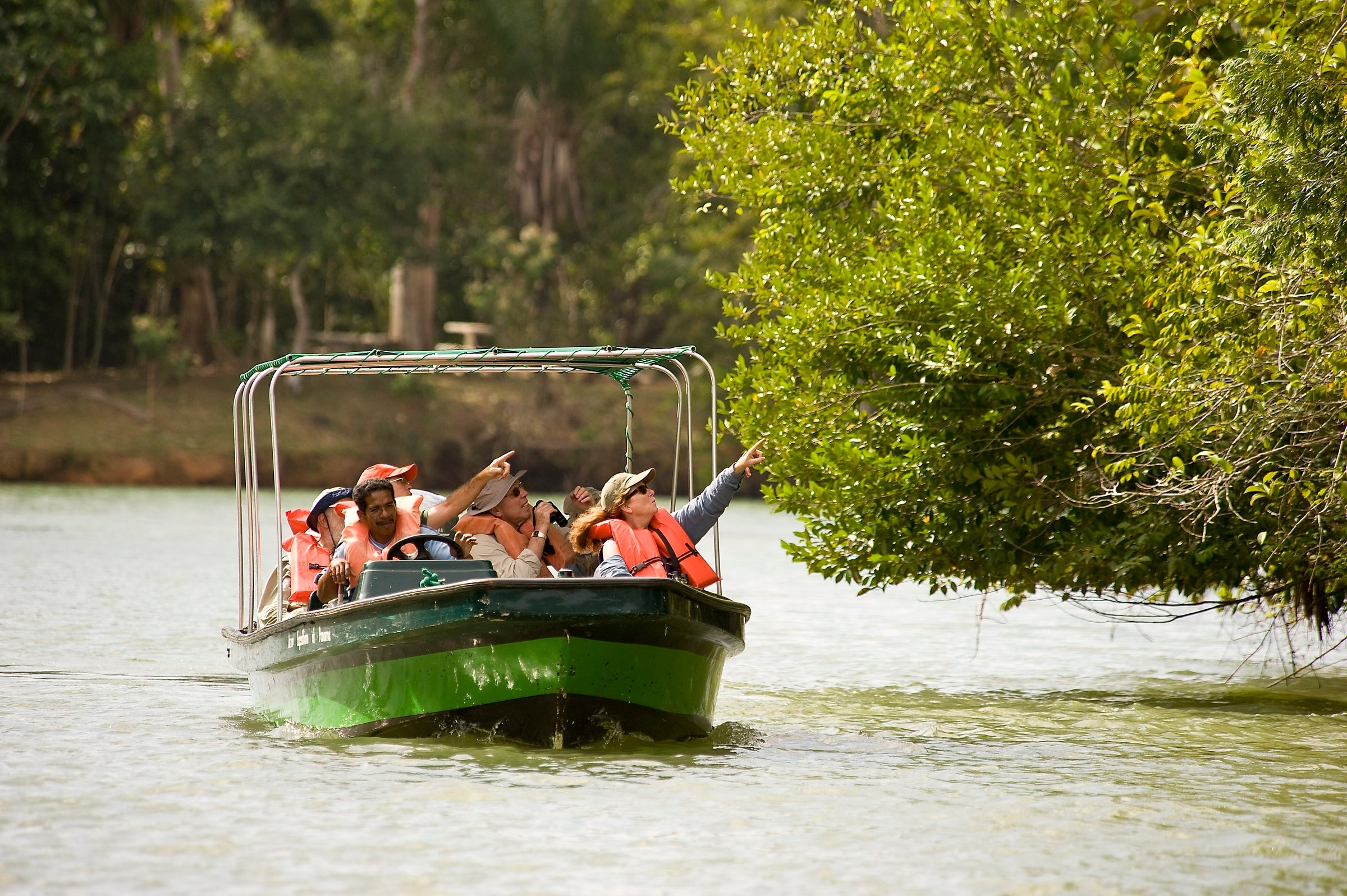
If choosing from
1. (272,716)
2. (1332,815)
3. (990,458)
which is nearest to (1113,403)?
(990,458)

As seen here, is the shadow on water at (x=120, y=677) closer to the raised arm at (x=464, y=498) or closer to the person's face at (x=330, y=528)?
the person's face at (x=330, y=528)

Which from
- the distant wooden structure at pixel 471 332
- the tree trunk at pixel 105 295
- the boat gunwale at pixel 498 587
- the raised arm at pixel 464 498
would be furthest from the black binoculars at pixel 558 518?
the tree trunk at pixel 105 295

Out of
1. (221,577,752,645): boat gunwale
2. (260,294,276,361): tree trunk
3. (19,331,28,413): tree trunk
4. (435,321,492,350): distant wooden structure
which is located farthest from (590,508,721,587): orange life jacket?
(260,294,276,361): tree trunk

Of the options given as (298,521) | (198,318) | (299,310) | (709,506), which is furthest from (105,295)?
(709,506)

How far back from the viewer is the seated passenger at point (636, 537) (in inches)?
366

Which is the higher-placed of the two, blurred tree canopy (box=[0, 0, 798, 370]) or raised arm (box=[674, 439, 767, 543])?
blurred tree canopy (box=[0, 0, 798, 370])

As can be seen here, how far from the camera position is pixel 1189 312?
10.2 meters

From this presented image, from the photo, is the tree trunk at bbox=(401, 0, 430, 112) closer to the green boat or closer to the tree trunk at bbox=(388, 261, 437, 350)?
the tree trunk at bbox=(388, 261, 437, 350)

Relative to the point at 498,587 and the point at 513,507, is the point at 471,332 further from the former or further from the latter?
the point at 498,587

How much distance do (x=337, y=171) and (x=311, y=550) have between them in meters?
31.6

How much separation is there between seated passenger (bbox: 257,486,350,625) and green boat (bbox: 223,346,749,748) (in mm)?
411

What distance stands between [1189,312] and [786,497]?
9.98 feet

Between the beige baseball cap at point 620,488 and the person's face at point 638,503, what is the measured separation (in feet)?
0.09

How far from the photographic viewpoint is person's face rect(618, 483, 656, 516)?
9461mm
